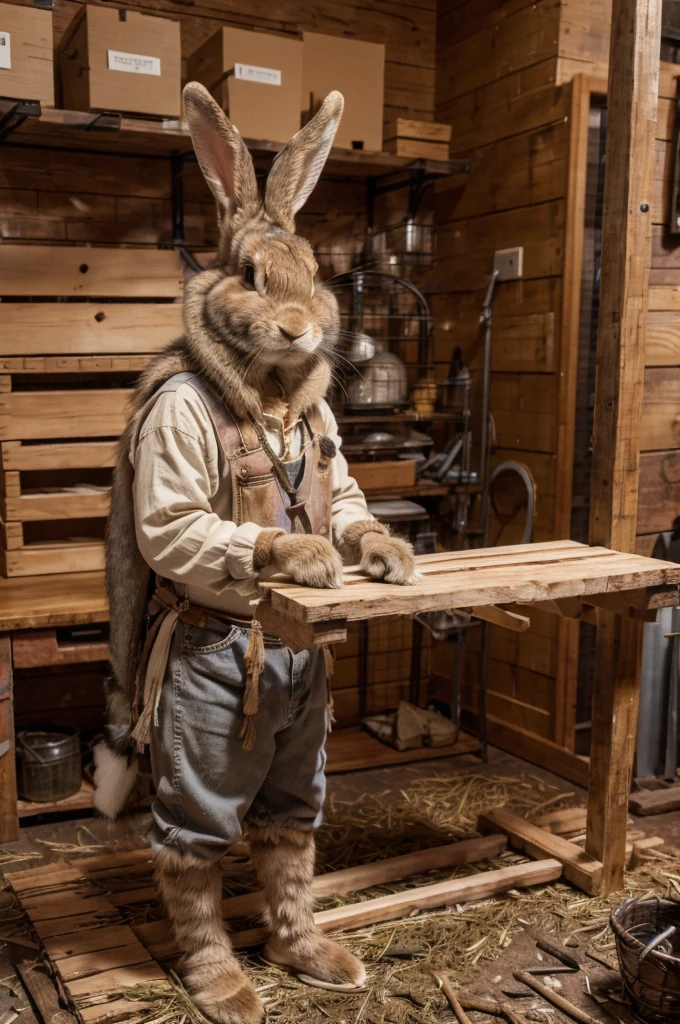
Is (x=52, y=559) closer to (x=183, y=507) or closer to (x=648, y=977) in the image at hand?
(x=183, y=507)

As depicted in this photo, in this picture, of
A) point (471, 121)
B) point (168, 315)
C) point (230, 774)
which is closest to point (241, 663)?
point (230, 774)

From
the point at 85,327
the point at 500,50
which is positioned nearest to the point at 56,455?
the point at 85,327

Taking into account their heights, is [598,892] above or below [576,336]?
below

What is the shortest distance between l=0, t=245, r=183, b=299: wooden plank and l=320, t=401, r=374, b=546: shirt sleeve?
49.5 inches

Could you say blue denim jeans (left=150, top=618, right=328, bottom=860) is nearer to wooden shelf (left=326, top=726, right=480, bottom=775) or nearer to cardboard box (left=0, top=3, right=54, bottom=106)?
wooden shelf (left=326, top=726, right=480, bottom=775)

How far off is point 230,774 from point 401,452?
2.11 m

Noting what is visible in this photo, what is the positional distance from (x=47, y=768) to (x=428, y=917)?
4.48 ft

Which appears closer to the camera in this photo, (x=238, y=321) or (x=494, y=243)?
(x=238, y=321)

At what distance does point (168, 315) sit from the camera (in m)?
3.54

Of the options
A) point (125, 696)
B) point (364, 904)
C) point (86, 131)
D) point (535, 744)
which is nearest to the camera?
point (125, 696)

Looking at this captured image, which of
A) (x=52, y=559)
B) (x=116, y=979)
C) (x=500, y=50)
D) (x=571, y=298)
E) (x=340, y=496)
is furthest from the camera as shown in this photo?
(x=500, y=50)

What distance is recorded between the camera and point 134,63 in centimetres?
323

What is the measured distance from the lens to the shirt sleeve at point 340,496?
8.14 ft

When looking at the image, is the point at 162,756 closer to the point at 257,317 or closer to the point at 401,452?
the point at 257,317
